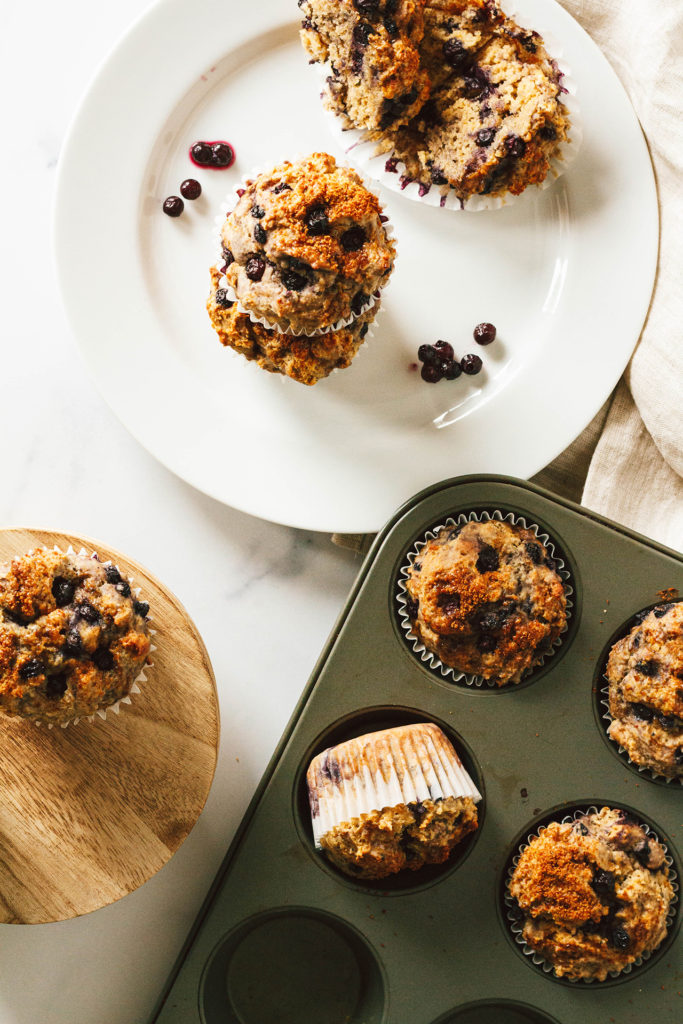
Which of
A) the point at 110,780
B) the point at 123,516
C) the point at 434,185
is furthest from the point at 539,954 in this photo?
the point at 434,185

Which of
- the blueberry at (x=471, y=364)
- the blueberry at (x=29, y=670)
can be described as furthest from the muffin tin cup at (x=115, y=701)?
the blueberry at (x=471, y=364)

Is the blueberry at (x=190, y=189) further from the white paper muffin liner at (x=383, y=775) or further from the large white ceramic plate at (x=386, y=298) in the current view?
the white paper muffin liner at (x=383, y=775)

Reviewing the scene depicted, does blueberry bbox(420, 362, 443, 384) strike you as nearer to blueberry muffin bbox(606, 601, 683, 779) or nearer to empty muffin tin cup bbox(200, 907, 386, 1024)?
blueberry muffin bbox(606, 601, 683, 779)

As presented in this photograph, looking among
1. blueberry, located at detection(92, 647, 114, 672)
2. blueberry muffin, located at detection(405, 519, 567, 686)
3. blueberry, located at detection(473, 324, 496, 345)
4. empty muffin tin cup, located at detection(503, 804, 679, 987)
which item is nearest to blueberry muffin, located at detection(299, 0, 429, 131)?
blueberry, located at detection(473, 324, 496, 345)

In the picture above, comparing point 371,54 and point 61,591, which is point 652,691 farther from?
point 371,54

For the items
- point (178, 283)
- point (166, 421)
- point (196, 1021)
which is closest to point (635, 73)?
point (178, 283)

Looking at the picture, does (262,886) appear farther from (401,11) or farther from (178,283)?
(401,11)
